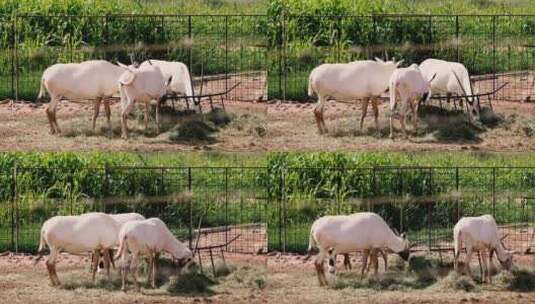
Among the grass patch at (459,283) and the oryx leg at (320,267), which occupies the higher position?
the oryx leg at (320,267)

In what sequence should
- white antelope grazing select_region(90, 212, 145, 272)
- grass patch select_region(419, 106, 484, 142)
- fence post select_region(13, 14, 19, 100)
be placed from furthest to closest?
→ 1. fence post select_region(13, 14, 19, 100)
2. grass patch select_region(419, 106, 484, 142)
3. white antelope grazing select_region(90, 212, 145, 272)

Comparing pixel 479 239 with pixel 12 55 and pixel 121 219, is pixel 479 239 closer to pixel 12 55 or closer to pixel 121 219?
pixel 121 219

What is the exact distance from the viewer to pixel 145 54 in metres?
34.9

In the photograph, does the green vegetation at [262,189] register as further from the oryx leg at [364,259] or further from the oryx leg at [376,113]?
the oryx leg at [364,259]

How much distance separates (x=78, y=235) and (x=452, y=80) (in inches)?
224

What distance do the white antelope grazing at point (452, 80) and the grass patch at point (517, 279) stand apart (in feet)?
8.66

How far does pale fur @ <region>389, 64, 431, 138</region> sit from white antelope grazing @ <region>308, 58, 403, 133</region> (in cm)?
23

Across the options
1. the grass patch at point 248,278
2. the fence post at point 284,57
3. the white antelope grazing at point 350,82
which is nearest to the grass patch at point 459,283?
the grass patch at point 248,278

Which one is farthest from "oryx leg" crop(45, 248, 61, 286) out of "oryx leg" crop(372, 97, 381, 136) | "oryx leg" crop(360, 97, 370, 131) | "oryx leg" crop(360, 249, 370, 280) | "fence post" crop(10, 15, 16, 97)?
"oryx leg" crop(372, 97, 381, 136)

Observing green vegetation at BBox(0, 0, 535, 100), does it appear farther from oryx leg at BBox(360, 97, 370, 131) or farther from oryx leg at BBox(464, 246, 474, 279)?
oryx leg at BBox(464, 246, 474, 279)

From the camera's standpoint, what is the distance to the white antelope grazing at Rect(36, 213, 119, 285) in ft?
102

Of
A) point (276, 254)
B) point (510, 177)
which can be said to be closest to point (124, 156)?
point (276, 254)

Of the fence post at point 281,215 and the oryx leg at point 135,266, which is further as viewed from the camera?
the fence post at point 281,215

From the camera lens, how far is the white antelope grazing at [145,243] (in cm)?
3056
